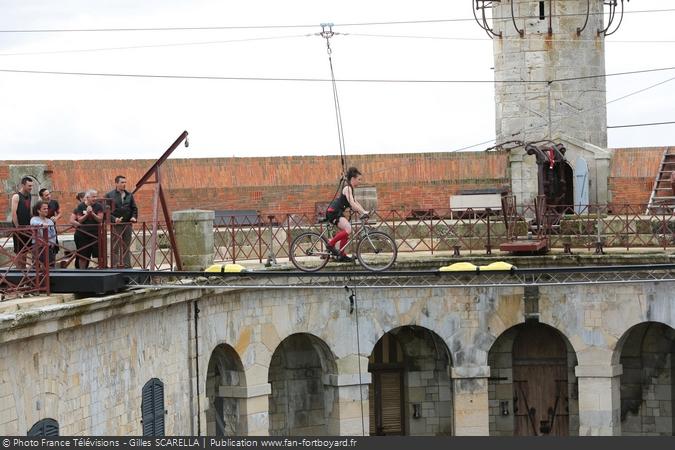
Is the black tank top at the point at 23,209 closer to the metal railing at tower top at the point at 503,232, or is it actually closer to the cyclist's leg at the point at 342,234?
the cyclist's leg at the point at 342,234

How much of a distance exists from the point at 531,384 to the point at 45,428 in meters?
15.9

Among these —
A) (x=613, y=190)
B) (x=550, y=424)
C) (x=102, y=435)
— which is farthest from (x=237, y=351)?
(x=613, y=190)

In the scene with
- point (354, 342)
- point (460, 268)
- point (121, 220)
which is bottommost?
point (354, 342)

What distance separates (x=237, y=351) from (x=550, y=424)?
28.3 feet

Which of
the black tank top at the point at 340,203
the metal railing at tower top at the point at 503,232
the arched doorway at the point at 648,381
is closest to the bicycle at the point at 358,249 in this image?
the black tank top at the point at 340,203

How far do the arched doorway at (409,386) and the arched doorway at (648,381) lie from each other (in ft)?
12.6

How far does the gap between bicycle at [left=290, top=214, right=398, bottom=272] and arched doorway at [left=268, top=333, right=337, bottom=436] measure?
2.24 meters

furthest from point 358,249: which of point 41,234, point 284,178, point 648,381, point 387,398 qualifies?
point 284,178

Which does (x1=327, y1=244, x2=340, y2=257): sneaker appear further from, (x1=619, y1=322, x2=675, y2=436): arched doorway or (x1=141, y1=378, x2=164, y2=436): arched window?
(x1=619, y1=322, x2=675, y2=436): arched doorway

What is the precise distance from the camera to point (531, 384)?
3375 centimetres

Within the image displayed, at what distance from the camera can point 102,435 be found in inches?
861

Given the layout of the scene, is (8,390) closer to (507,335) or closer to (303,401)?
(303,401)

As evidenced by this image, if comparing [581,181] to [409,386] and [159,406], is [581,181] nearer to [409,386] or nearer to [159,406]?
[409,386]

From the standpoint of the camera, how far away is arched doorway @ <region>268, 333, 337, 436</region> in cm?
3200
